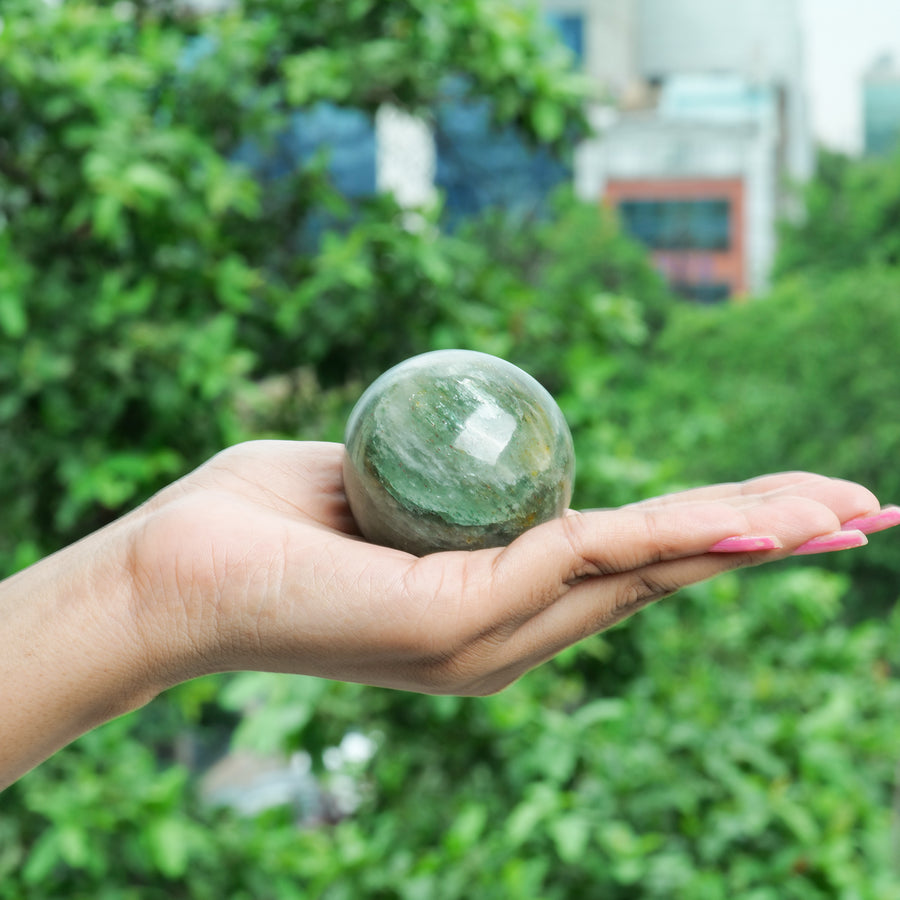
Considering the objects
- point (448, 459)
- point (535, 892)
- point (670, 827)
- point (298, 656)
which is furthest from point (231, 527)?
point (670, 827)

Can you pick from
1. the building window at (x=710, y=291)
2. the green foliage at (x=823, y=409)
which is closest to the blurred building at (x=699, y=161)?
the building window at (x=710, y=291)

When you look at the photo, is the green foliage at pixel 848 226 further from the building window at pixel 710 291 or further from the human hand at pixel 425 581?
the human hand at pixel 425 581

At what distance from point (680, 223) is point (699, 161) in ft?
7.31

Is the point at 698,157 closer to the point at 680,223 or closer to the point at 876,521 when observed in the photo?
the point at 680,223

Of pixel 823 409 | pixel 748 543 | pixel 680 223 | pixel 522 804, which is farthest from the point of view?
pixel 680 223

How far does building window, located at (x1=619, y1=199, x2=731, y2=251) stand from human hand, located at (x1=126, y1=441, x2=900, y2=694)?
34.5 meters

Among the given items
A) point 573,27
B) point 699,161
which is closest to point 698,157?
point 699,161

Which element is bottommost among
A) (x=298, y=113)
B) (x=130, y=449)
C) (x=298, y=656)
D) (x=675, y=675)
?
(x=675, y=675)

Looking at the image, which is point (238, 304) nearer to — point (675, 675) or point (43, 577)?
point (43, 577)

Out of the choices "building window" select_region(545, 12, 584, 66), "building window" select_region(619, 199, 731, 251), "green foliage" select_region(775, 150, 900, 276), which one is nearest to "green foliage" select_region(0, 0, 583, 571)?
"green foliage" select_region(775, 150, 900, 276)

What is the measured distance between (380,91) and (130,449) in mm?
1249

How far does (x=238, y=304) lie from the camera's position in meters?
2.77

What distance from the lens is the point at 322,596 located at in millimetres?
1234

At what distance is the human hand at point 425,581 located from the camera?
1.19 m
